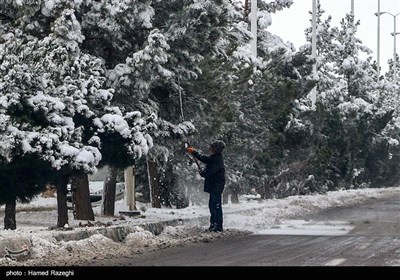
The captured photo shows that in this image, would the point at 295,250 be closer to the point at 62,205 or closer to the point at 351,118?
the point at 62,205

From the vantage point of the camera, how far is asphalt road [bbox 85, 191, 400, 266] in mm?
11680

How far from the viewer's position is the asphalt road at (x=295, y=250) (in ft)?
38.3

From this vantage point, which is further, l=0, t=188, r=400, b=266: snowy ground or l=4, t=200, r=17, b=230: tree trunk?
l=4, t=200, r=17, b=230: tree trunk

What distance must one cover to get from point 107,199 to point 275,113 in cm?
1066

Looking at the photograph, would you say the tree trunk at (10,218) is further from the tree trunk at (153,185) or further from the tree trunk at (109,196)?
the tree trunk at (153,185)

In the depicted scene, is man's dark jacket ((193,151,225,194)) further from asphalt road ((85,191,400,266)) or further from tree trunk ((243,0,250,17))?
tree trunk ((243,0,250,17))

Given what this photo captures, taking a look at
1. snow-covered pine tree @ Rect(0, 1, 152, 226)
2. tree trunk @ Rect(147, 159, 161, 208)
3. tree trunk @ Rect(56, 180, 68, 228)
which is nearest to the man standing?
snow-covered pine tree @ Rect(0, 1, 152, 226)

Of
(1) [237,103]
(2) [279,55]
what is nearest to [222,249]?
(1) [237,103]

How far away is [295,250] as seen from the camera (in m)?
13.2

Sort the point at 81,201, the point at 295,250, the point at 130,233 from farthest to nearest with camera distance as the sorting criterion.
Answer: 1. the point at 81,201
2. the point at 130,233
3. the point at 295,250

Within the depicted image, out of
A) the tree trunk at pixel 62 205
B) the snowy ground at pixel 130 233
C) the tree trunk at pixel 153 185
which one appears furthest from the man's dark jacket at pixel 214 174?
the tree trunk at pixel 153 185

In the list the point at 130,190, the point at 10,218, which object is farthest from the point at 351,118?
the point at 10,218
